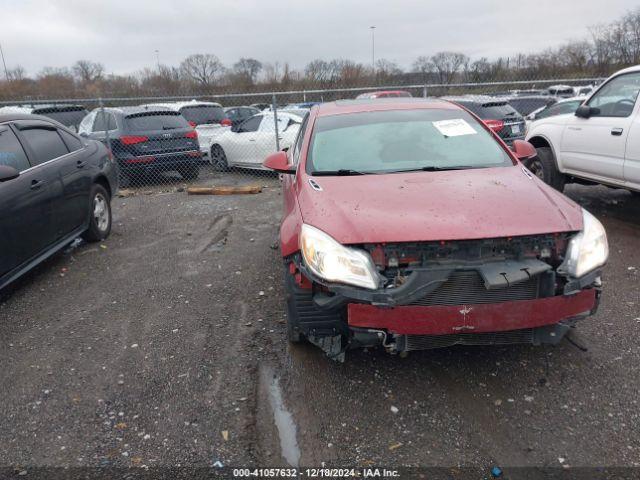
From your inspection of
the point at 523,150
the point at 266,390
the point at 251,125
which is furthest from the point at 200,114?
the point at 266,390

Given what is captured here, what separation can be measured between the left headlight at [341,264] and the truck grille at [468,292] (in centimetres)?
32

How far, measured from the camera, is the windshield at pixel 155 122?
1020 centimetres

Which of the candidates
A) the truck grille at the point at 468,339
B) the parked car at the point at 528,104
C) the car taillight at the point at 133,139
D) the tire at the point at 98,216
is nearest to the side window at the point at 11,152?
the tire at the point at 98,216

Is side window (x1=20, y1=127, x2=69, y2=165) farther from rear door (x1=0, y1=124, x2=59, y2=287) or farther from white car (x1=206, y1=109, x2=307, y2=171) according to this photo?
white car (x1=206, y1=109, x2=307, y2=171)

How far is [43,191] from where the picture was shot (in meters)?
5.05

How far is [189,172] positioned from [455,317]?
364 inches

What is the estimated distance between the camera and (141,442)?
2.77 metres

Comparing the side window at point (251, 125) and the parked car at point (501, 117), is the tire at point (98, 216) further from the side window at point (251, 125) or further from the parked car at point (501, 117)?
the parked car at point (501, 117)

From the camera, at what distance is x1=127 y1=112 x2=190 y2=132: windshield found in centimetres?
1020

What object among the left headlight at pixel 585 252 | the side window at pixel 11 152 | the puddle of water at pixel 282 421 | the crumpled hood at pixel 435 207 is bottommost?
the puddle of water at pixel 282 421

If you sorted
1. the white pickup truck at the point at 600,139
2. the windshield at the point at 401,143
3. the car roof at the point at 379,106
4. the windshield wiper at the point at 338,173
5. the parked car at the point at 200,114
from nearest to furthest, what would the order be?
the windshield wiper at the point at 338,173
the windshield at the point at 401,143
the car roof at the point at 379,106
the white pickup truck at the point at 600,139
the parked car at the point at 200,114

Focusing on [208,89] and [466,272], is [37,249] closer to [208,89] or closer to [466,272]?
[466,272]

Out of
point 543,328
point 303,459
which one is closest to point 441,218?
point 543,328

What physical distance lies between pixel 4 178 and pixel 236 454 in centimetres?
327
